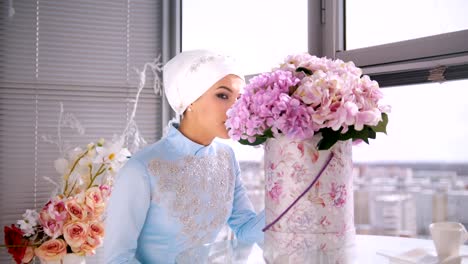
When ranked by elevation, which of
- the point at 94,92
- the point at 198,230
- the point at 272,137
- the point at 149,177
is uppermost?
the point at 94,92

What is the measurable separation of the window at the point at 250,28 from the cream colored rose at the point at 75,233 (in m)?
0.99

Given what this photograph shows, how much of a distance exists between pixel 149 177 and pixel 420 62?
1.01 meters

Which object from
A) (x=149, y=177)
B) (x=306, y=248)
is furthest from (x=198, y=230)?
(x=306, y=248)

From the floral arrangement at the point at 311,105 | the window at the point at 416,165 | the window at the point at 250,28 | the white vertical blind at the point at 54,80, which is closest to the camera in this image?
the floral arrangement at the point at 311,105

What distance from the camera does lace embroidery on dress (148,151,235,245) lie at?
1.73 metres

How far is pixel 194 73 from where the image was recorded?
1722 millimetres

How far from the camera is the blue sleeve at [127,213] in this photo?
1622 millimetres

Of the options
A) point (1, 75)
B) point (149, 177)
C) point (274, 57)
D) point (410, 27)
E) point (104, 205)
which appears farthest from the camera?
point (1, 75)

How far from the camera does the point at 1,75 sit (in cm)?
279

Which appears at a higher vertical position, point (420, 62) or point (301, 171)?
point (420, 62)

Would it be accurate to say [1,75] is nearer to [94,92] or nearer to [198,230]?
[94,92]

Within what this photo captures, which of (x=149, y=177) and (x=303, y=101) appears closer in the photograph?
(x=303, y=101)

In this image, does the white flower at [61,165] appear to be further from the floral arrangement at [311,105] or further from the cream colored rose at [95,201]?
the floral arrangement at [311,105]

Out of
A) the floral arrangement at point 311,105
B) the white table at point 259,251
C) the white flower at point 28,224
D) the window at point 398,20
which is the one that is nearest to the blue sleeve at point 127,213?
the white table at point 259,251
